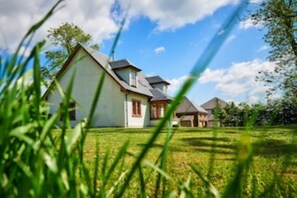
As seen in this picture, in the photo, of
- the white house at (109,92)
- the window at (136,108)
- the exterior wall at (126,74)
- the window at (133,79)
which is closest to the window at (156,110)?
the white house at (109,92)

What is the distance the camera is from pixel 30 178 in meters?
0.62

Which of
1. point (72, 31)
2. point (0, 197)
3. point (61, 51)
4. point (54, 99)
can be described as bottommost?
point (0, 197)

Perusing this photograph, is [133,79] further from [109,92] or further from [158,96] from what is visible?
[158,96]

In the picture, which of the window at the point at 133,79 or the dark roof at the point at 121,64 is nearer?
the dark roof at the point at 121,64

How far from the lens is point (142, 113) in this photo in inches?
1359

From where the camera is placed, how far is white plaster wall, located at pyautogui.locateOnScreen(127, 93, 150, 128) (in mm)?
31295

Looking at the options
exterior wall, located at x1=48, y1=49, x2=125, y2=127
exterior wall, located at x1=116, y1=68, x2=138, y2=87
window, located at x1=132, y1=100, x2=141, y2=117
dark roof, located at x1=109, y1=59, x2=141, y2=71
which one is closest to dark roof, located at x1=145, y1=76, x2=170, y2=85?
window, located at x1=132, y1=100, x2=141, y2=117

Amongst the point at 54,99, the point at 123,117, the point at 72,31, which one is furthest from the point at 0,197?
the point at 72,31

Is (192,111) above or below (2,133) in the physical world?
above

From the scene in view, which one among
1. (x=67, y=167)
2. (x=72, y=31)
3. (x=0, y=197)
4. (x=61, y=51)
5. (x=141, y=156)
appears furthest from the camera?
(x=72, y=31)

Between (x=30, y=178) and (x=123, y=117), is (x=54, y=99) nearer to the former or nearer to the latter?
(x=123, y=117)

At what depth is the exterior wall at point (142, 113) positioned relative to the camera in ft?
102

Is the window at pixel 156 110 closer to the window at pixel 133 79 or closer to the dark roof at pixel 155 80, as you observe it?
the dark roof at pixel 155 80

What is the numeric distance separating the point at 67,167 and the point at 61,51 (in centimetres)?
4314
